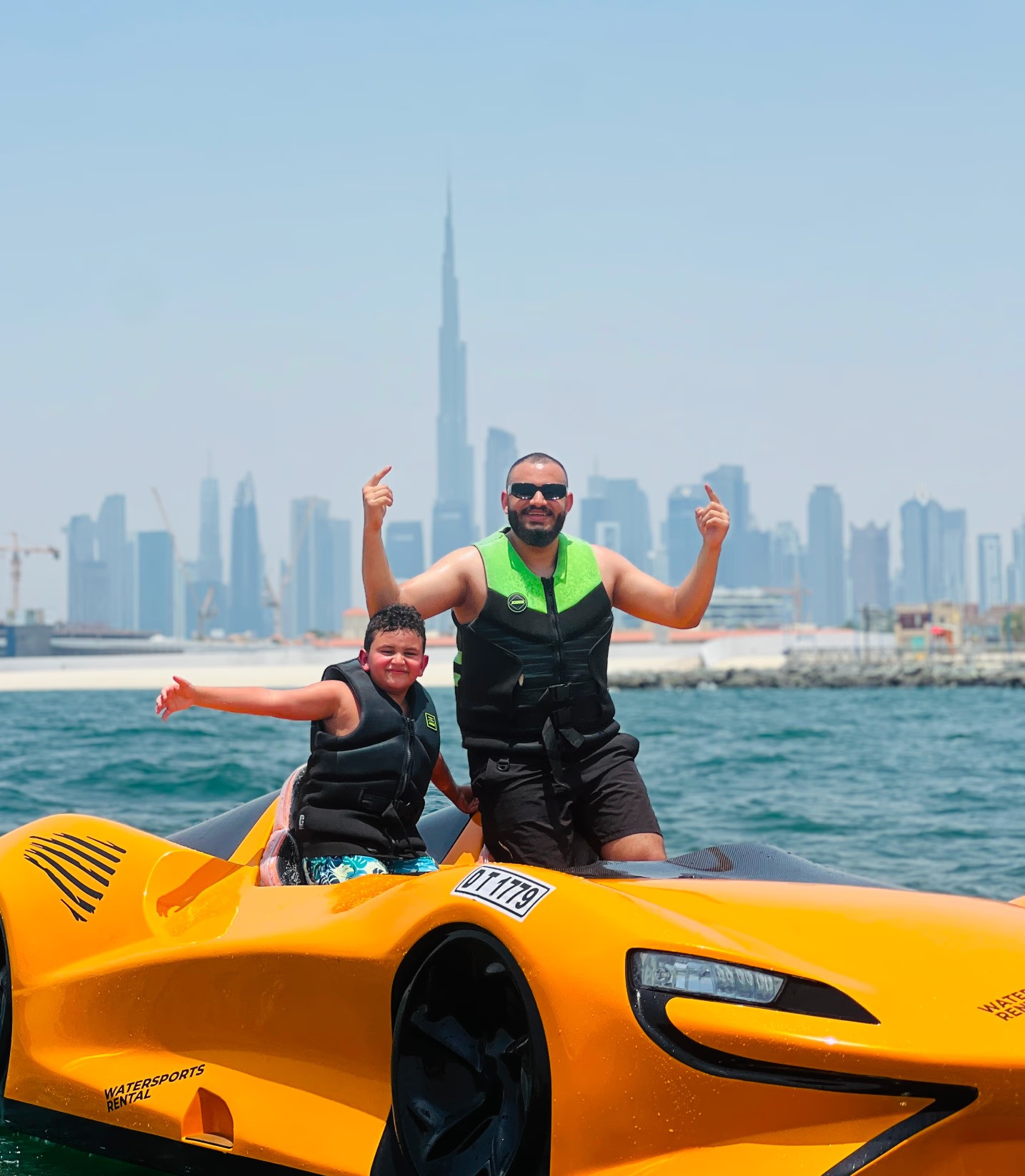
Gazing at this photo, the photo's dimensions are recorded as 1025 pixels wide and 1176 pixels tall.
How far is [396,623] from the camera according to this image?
364cm

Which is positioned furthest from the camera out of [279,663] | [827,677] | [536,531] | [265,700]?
[279,663]

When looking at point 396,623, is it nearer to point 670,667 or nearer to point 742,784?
point 742,784

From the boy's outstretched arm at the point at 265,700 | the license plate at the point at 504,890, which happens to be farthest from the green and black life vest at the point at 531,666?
the license plate at the point at 504,890

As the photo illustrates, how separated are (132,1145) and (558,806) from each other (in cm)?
138

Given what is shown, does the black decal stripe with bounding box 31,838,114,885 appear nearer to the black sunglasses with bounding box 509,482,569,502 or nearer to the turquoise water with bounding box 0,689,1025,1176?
the turquoise water with bounding box 0,689,1025,1176

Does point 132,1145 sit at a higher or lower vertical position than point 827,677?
higher

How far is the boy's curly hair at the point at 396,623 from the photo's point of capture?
3.64 m

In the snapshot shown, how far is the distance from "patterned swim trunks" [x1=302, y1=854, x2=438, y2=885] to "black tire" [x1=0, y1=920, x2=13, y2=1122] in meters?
0.97

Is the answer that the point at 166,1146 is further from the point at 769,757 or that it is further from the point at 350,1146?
the point at 769,757

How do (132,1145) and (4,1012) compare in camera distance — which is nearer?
(132,1145)

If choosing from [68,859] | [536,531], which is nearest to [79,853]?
[68,859]

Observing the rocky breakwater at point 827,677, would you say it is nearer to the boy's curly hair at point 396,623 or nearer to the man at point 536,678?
the man at point 536,678

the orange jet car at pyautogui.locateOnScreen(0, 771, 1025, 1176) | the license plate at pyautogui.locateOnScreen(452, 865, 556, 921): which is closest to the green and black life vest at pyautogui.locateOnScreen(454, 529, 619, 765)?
the orange jet car at pyautogui.locateOnScreen(0, 771, 1025, 1176)

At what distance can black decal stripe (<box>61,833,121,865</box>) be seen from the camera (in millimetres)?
3814
